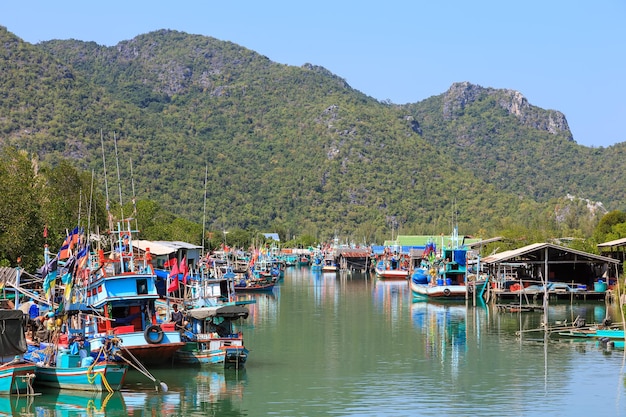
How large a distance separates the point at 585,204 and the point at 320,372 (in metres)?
147

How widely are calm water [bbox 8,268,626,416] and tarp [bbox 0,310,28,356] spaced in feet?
6.25

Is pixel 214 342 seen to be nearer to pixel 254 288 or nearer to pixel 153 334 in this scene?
pixel 153 334

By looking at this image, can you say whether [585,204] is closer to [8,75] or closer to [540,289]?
[540,289]

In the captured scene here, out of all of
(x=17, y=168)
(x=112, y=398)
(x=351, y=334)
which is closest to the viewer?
(x=112, y=398)

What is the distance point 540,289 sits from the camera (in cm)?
7900

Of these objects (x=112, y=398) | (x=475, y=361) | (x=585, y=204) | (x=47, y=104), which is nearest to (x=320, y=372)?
(x=475, y=361)

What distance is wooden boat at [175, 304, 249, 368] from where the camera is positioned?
136 feet

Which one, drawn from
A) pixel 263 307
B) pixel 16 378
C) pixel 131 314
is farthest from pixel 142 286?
pixel 263 307

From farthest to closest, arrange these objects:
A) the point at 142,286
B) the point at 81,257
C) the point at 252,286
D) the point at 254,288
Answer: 1. the point at 252,286
2. the point at 254,288
3. the point at 142,286
4. the point at 81,257

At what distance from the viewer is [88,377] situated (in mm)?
35219

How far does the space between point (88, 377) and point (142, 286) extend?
6124 mm

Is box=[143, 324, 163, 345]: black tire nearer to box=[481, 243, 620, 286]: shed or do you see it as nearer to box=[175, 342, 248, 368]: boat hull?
box=[175, 342, 248, 368]: boat hull

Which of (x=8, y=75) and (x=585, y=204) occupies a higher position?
(x=8, y=75)

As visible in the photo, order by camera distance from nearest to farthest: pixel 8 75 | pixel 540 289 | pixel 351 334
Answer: pixel 351 334
pixel 540 289
pixel 8 75
